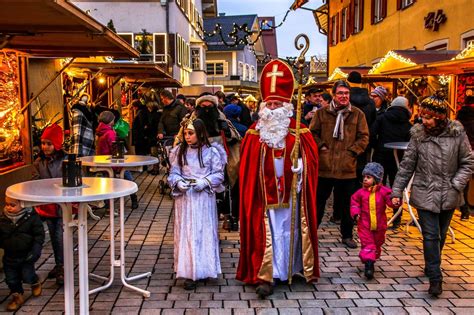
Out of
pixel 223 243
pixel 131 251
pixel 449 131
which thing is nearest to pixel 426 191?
pixel 449 131

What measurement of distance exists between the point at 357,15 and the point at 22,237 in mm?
19857

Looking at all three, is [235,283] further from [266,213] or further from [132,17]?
[132,17]

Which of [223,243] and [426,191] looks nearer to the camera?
[426,191]

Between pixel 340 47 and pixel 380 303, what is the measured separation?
2187 cm

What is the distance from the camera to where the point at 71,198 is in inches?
145

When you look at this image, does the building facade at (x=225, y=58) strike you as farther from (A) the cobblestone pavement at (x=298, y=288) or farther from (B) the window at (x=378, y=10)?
(A) the cobblestone pavement at (x=298, y=288)

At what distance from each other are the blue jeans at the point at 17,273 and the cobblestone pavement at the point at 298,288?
190 millimetres

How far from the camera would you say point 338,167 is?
6.52 m

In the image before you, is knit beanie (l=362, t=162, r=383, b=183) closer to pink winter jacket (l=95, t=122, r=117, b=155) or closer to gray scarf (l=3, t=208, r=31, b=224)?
gray scarf (l=3, t=208, r=31, b=224)

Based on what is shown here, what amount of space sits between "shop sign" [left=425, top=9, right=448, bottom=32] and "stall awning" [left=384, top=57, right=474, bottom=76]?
352cm

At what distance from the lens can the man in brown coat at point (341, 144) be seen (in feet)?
21.2

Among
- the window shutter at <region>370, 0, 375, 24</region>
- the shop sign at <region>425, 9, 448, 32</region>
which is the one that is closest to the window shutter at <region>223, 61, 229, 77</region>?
the window shutter at <region>370, 0, 375, 24</region>

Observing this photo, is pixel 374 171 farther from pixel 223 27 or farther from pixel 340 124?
pixel 223 27

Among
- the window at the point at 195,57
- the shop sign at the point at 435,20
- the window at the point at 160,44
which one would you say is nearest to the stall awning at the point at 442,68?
the shop sign at the point at 435,20
